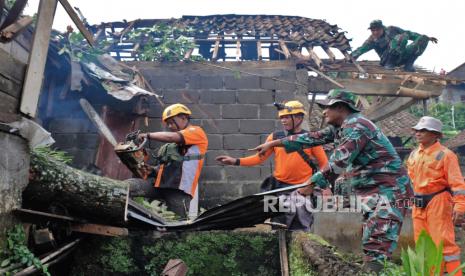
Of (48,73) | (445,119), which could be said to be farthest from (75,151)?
(445,119)

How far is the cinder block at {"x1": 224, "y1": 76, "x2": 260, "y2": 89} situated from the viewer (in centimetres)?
752

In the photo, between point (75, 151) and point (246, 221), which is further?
point (75, 151)

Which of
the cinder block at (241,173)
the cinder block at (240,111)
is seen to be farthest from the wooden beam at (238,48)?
the cinder block at (241,173)

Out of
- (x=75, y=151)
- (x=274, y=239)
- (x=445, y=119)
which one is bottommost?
(x=274, y=239)

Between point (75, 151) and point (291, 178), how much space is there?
353cm

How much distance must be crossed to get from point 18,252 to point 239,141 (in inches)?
181

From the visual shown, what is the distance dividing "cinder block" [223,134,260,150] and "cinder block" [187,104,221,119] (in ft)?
1.25

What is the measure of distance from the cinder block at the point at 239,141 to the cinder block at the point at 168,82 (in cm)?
110

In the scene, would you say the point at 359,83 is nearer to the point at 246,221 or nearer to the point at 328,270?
the point at 246,221

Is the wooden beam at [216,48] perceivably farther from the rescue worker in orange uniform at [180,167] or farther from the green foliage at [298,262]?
the green foliage at [298,262]

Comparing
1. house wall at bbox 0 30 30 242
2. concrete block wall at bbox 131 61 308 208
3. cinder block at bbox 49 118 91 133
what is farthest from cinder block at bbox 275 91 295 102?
house wall at bbox 0 30 30 242

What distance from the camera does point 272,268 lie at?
419cm

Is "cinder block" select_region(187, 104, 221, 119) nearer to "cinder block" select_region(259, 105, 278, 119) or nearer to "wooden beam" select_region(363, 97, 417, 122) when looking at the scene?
"cinder block" select_region(259, 105, 278, 119)

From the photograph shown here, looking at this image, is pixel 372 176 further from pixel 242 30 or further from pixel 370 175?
pixel 242 30
